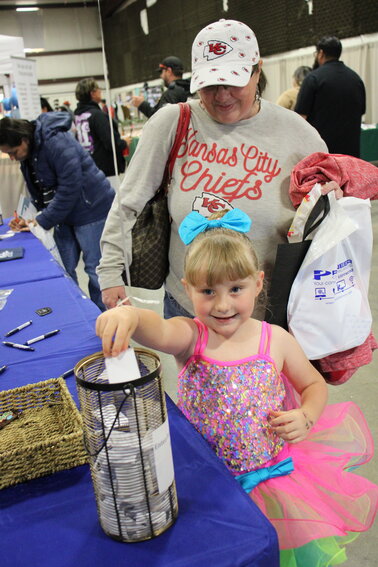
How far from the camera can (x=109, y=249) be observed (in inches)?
59.1

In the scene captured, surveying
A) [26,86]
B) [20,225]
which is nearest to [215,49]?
[20,225]

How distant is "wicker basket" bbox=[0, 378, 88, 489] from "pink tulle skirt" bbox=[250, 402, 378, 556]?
14.9 inches

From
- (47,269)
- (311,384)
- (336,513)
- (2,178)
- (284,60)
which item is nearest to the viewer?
(336,513)

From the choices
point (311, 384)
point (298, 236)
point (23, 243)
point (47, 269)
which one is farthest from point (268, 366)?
point (23, 243)

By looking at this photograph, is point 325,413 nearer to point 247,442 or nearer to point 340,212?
point 247,442

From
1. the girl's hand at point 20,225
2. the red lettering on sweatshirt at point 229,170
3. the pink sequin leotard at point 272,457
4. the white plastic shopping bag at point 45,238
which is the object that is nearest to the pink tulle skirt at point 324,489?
the pink sequin leotard at point 272,457

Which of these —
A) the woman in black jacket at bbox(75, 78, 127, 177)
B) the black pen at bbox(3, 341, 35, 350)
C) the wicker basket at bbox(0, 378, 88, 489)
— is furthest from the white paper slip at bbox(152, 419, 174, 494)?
the woman in black jacket at bbox(75, 78, 127, 177)

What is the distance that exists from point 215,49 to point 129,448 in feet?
3.58

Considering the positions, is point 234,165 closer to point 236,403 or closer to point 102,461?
point 236,403

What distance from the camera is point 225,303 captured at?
3.28 feet

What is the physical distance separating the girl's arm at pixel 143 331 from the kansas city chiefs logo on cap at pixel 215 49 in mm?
715

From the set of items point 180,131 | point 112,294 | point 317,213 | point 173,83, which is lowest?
point 112,294

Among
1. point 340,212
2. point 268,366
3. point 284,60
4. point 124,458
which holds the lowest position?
point 268,366

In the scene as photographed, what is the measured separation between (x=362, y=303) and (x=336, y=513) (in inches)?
22.4
